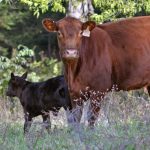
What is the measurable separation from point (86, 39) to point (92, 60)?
13.8 inches

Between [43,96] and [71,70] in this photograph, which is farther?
[43,96]

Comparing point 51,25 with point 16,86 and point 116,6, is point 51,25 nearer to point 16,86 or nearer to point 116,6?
point 16,86

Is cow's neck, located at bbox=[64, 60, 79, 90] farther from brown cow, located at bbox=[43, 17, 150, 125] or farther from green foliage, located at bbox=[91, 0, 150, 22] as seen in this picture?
green foliage, located at bbox=[91, 0, 150, 22]

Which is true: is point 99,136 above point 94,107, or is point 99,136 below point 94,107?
above

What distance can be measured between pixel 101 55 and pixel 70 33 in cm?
73

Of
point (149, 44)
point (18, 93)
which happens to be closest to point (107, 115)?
point (149, 44)

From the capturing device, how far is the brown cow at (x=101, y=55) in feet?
34.0

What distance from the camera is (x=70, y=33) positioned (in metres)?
10.3

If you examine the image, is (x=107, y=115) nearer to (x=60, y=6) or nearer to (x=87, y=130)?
(x=87, y=130)

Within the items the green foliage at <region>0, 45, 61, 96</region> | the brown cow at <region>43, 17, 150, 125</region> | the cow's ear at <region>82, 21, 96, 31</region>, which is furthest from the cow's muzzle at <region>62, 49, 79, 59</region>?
the green foliage at <region>0, 45, 61, 96</region>

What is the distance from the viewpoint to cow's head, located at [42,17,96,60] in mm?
10061

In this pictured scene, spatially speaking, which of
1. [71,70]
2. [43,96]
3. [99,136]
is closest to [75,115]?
[71,70]

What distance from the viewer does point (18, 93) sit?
13484 mm

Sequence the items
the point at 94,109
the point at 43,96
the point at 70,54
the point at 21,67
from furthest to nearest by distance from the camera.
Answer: the point at 21,67 < the point at 43,96 < the point at 94,109 < the point at 70,54
